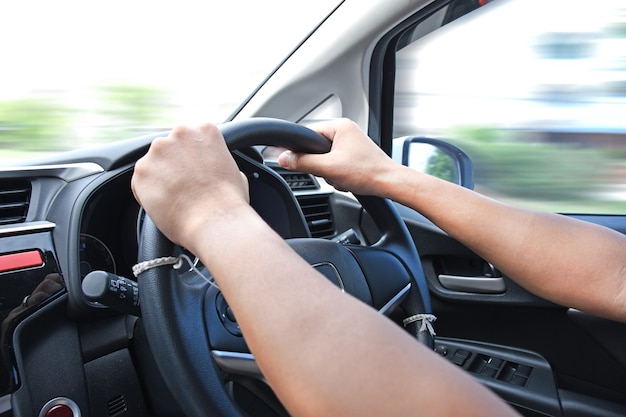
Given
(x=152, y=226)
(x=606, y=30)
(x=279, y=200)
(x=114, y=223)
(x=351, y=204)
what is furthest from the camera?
(x=351, y=204)

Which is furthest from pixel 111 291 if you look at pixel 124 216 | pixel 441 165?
pixel 441 165

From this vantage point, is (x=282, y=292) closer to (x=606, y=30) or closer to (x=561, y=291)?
(x=561, y=291)

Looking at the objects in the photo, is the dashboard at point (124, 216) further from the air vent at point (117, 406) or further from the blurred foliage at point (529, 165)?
the blurred foliage at point (529, 165)

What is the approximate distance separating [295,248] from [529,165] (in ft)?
3.80

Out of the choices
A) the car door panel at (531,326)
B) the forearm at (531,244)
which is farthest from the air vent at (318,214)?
the forearm at (531,244)

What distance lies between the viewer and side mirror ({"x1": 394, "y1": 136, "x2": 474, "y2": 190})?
202 centimetres

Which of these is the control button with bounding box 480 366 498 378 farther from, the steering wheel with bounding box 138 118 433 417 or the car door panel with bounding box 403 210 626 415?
the steering wheel with bounding box 138 118 433 417

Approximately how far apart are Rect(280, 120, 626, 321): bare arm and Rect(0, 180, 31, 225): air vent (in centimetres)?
54

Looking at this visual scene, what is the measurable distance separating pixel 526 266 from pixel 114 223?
2.72 feet

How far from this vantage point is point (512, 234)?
1.05 metres

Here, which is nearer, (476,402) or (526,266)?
(476,402)

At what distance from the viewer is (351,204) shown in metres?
1.96

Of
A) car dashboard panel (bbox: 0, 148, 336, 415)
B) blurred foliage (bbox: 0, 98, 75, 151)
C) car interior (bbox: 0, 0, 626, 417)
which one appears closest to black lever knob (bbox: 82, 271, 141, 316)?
car interior (bbox: 0, 0, 626, 417)

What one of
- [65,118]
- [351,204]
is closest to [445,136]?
[351,204]
